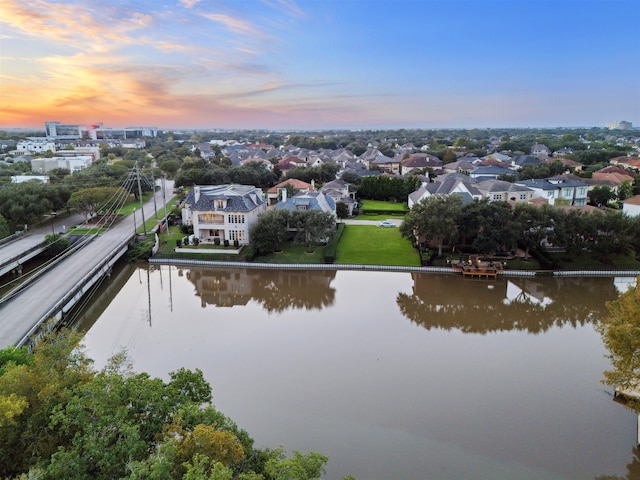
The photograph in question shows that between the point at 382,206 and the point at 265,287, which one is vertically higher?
the point at 382,206

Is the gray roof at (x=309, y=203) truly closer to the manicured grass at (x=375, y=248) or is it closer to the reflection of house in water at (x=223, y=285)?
the manicured grass at (x=375, y=248)

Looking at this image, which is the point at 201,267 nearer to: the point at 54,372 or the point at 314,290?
the point at 314,290

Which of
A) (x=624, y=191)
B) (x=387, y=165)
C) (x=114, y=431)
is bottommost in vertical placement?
(x=114, y=431)

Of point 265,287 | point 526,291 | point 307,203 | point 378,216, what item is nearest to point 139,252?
point 265,287

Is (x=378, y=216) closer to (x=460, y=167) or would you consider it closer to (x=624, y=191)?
(x=624, y=191)

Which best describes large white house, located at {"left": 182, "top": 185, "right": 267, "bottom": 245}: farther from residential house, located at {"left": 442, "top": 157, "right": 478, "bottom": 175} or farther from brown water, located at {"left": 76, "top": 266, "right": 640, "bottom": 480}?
residential house, located at {"left": 442, "top": 157, "right": 478, "bottom": 175}

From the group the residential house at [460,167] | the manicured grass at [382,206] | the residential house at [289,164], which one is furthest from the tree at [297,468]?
the residential house at [460,167]

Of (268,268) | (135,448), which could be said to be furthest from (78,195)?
(135,448)
